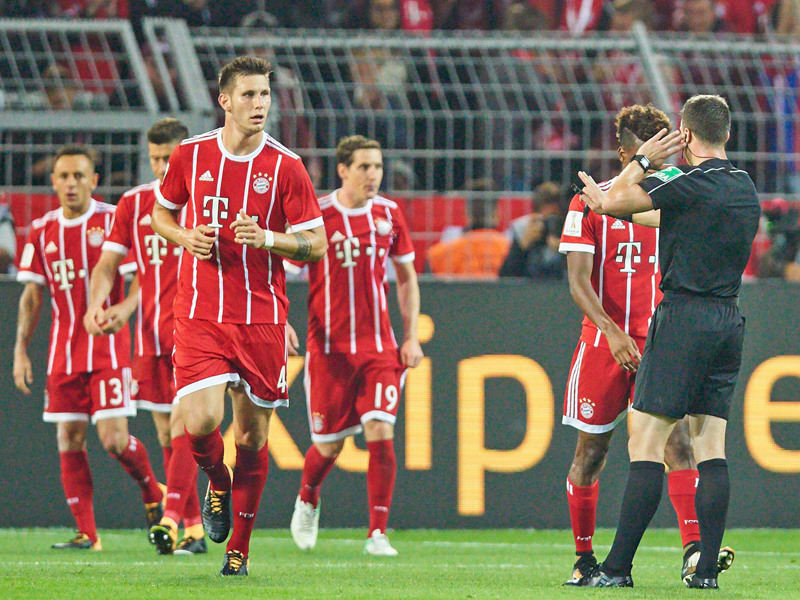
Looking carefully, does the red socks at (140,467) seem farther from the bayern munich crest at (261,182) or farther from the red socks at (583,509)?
the red socks at (583,509)

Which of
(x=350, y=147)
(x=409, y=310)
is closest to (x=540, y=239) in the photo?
(x=409, y=310)

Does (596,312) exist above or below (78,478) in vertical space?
above

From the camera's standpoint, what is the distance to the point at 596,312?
6312mm

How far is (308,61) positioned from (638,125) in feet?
13.7

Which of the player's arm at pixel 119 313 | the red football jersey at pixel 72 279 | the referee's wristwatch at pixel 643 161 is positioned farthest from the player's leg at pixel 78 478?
the referee's wristwatch at pixel 643 161

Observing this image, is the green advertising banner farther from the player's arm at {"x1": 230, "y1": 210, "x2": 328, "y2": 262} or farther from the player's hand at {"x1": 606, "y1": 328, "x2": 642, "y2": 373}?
the player's arm at {"x1": 230, "y1": 210, "x2": 328, "y2": 262}

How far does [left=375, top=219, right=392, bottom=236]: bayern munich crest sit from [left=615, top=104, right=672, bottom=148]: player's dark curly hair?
2.26 meters

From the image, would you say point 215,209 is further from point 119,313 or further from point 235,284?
point 119,313

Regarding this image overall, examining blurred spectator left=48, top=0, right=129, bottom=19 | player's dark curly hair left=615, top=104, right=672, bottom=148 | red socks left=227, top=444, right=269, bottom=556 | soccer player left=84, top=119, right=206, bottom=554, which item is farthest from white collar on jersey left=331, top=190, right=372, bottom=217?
blurred spectator left=48, top=0, right=129, bottom=19

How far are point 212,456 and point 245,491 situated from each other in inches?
9.2

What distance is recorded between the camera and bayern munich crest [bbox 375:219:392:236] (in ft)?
27.3

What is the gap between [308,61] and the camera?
10.0 metres

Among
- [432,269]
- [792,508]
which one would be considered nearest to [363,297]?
[432,269]

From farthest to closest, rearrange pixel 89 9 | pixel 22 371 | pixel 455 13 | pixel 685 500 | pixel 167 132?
pixel 455 13 < pixel 89 9 < pixel 22 371 < pixel 167 132 < pixel 685 500
